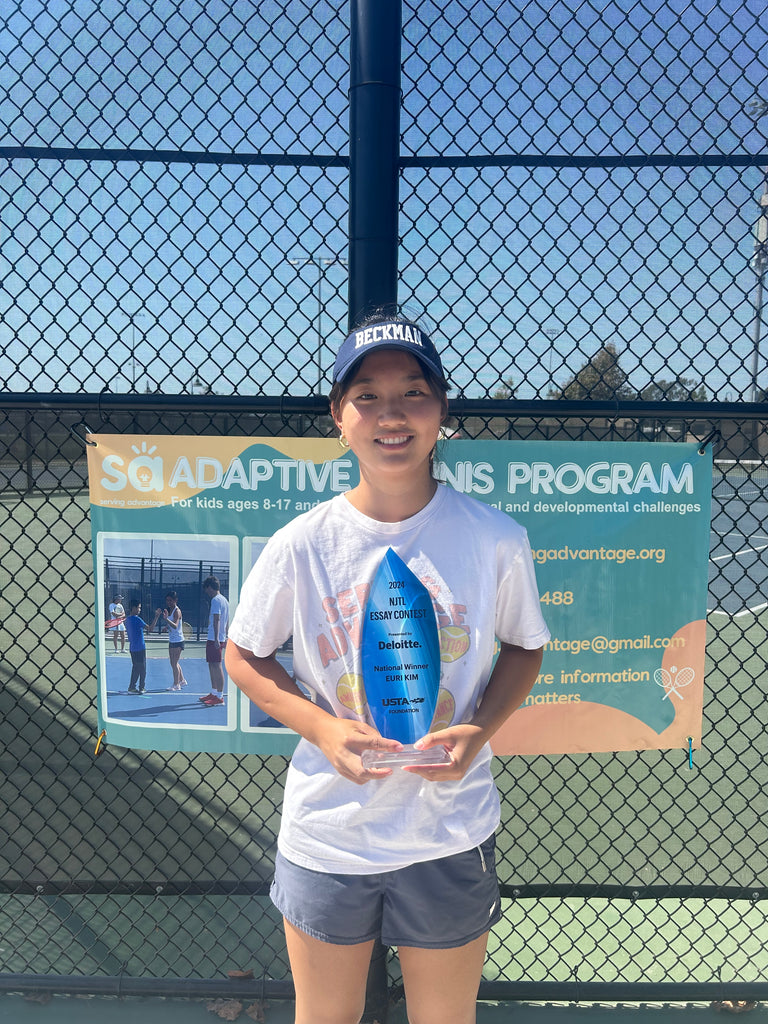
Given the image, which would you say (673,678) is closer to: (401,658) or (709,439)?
(709,439)

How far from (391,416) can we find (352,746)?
660 mm

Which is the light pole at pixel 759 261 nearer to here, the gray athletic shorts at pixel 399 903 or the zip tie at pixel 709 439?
the zip tie at pixel 709 439

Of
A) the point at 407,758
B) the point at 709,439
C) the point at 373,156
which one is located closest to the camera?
the point at 407,758

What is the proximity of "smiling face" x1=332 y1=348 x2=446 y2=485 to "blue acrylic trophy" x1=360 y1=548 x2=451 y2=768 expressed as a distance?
0.77 feet

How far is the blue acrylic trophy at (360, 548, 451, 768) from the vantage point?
1.49 meters

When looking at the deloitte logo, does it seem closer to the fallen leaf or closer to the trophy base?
the trophy base

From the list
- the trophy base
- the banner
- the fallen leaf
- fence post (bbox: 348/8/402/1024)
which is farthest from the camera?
the fallen leaf

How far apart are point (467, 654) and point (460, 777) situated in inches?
9.5

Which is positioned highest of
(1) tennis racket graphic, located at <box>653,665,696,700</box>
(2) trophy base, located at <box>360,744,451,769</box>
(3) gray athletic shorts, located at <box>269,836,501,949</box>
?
(1) tennis racket graphic, located at <box>653,665,696,700</box>

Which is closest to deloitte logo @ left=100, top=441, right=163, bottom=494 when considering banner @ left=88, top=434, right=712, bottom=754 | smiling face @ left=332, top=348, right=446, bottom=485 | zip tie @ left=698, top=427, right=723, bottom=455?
banner @ left=88, top=434, right=712, bottom=754

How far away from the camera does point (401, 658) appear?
149 centimetres

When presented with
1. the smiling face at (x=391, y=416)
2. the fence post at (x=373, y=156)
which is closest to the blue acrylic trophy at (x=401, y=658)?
the smiling face at (x=391, y=416)

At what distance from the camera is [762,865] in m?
3.45

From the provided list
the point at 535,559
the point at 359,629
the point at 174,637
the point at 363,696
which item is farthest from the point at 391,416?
the point at 174,637
